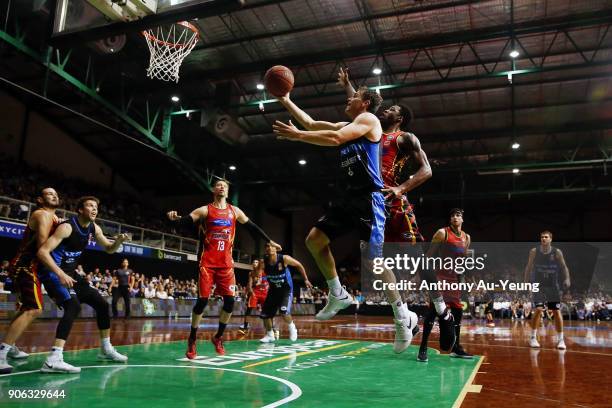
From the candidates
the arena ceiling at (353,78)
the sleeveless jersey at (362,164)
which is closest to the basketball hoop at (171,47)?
the arena ceiling at (353,78)

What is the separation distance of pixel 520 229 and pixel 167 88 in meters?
25.7

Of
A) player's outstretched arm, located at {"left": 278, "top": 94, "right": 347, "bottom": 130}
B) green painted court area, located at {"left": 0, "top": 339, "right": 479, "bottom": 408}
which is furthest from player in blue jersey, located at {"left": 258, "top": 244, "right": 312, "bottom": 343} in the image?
player's outstretched arm, located at {"left": 278, "top": 94, "right": 347, "bottom": 130}

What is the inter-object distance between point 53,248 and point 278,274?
16.2ft

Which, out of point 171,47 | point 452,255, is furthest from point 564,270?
point 171,47

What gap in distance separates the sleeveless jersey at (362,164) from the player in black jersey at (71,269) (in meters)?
2.92

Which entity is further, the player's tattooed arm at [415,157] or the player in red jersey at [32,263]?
the player in red jersey at [32,263]

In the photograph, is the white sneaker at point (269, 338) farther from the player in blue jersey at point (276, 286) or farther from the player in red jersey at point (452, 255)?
the player in red jersey at point (452, 255)

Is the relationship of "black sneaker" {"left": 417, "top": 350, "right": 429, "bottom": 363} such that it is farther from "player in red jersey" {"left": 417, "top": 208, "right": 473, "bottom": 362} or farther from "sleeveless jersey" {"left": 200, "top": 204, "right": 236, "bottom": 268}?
"sleeveless jersey" {"left": 200, "top": 204, "right": 236, "bottom": 268}

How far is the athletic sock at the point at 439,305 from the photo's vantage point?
21.9 feet

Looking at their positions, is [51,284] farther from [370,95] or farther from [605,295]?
[605,295]

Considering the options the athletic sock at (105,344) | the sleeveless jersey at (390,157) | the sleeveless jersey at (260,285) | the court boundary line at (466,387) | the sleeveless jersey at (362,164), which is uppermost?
the sleeveless jersey at (390,157)

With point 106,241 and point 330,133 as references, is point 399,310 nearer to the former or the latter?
point 330,133

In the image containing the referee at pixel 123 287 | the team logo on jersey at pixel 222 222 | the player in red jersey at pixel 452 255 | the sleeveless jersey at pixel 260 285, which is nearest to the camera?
the team logo on jersey at pixel 222 222

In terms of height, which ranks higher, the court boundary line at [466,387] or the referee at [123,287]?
the referee at [123,287]
